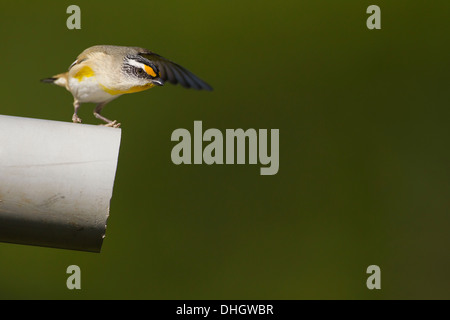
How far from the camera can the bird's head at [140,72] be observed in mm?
1771

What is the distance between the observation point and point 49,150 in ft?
3.29

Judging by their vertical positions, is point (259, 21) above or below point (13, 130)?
above

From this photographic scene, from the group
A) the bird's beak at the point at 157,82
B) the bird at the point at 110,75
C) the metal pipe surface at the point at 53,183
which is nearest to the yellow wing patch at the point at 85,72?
the bird at the point at 110,75

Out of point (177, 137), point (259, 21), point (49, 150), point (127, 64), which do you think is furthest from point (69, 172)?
point (259, 21)

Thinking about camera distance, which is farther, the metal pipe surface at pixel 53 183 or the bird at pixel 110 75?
the bird at pixel 110 75

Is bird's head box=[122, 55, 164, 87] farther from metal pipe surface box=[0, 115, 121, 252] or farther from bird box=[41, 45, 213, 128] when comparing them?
metal pipe surface box=[0, 115, 121, 252]

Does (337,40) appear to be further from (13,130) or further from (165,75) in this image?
(13,130)

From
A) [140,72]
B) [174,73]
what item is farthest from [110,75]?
[174,73]

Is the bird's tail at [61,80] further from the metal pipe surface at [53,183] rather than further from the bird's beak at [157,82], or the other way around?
the metal pipe surface at [53,183]

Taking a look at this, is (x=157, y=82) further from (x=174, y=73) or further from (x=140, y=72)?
(x=174, y=73)

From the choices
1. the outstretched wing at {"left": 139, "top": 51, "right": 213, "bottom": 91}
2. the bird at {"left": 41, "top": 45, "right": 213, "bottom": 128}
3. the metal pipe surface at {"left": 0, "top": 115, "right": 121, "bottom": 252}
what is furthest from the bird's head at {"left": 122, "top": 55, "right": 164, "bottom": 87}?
the metal pipe surface at {"left": 0, "top": 115, "right": 121, "bottom": 252}

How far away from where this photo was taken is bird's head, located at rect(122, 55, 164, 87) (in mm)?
1771

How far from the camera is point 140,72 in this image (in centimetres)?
179

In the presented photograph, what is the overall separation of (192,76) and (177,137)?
2.97 ft
